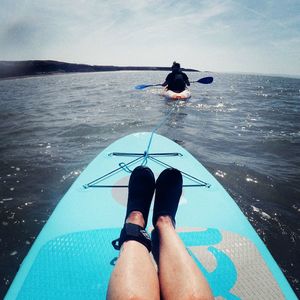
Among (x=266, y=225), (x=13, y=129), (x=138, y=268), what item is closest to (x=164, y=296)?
(x=138, y=268)

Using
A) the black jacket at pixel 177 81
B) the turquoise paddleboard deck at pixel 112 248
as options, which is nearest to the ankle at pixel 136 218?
the turquoise paddleboard deck at pixel 112 248

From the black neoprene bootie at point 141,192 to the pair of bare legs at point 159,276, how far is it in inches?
19.8

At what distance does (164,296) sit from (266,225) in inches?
107

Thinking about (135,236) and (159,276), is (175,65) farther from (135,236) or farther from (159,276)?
(159,276)

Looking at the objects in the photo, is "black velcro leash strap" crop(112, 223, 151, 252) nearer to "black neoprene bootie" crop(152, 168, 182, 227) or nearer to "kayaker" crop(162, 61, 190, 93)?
"black neoprene bootie" crop(152, 168, 182, 227)

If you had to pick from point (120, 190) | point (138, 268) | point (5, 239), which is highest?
point (138, 268)

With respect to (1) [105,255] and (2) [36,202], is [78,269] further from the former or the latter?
(2) [36,202]

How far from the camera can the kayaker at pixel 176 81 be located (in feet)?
43.8

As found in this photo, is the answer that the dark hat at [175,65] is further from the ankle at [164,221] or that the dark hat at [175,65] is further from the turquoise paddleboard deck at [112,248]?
the ankle at [164,221]

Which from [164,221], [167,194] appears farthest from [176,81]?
[164,221]

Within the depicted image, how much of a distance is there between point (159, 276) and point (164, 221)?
0.59 metres

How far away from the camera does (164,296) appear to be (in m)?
1.45

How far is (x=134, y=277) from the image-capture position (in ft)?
4.85

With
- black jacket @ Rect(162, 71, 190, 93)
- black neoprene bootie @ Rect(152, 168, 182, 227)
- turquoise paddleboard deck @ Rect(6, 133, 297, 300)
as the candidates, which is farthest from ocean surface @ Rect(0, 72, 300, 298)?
black jacket @ Rect(162, 71, 190, 93)
